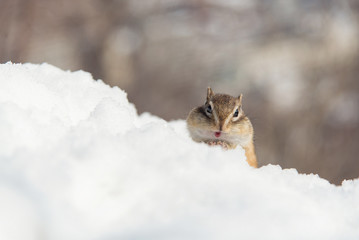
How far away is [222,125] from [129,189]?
96 centimetres

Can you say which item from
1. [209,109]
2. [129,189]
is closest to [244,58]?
[209,109]

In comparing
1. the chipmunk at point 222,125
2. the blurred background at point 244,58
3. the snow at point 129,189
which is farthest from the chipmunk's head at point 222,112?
the blurred background at point 244,58

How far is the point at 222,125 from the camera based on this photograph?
5.19 feet

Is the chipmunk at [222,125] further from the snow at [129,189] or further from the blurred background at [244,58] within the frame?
the blurred background at [244,58]

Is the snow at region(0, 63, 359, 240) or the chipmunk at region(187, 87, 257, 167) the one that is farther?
the chipmunk at region(187, 87, 257, 167)

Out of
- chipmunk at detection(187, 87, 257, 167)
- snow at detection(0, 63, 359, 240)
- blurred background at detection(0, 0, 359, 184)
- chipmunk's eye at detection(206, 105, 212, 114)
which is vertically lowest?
snow at detection(0, 63, 359, 240)

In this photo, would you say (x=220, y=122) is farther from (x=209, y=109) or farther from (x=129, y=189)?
(x=129, y=189)

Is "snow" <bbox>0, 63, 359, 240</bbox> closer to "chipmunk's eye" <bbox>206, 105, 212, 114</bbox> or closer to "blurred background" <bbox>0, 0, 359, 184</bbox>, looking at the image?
"chipmunk's eye" <bbox>206, 105, 212, 114</bbox>

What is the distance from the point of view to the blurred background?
5055 millimetres

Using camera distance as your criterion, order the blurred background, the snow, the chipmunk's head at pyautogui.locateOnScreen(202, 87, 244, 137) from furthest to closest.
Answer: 1. the blurred background
2. the chipmunk's head at pyautogui.locateOnScreen(202, 87, 244, 137)
3. the snow

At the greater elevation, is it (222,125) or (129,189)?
(222,125)

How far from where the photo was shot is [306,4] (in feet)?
17.5

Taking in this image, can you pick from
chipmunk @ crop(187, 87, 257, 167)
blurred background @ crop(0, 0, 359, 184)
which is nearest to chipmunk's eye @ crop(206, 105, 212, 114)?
chipmunk @ crop(187, 87, 257, 167)

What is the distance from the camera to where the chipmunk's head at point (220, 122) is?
5.24ft
